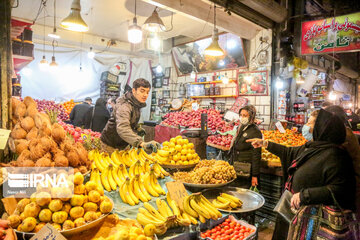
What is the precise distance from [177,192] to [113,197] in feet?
1.99

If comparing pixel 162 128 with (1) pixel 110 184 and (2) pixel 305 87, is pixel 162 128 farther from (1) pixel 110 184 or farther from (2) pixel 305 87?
(2) pixel 305 87

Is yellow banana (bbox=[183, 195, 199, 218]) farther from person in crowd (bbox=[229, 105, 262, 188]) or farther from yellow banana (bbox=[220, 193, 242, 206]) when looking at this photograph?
person in crowd (bbox=[229, 105, 262, 188])

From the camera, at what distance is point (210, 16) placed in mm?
6660

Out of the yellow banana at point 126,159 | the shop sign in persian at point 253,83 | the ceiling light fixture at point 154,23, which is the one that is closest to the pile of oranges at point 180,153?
the yellow banana at point 126,159

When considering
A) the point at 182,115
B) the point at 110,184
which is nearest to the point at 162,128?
the point at 182,115

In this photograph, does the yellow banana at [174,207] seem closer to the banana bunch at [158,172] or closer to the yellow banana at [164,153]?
A: the banana bunch at [158,172]

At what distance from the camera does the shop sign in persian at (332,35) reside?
242 inches

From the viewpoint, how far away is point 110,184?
7.82 ft

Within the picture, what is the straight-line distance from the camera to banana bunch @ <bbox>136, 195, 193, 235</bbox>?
64.6 inches

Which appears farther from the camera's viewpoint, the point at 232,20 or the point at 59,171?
the point at 232,20

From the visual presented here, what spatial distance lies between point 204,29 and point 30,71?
7.14 metres

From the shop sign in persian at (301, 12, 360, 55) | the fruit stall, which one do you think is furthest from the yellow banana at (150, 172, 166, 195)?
the shop sign in persian at (301, 12, 360, 55)

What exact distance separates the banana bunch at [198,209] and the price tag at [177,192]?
61mm

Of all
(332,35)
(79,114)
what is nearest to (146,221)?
(79,114)
